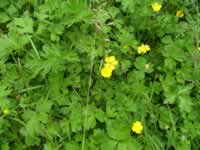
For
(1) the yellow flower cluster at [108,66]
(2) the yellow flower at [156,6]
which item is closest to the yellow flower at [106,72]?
(1) the yellow flower cluster at [108,66]

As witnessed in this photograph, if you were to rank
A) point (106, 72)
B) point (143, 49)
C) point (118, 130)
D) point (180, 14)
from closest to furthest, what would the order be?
point (118, 130) → point (106, 72) → point (143, 49) → point (180, 14)

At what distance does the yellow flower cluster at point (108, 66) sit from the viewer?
2502 millimetres

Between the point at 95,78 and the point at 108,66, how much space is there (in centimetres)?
14

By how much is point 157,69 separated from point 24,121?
37.9 inches

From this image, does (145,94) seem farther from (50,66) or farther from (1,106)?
(1,106)

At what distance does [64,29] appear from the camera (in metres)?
2.64

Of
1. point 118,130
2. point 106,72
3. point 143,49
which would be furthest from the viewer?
point 143,49

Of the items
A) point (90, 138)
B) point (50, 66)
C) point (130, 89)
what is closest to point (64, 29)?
point (50, 66)

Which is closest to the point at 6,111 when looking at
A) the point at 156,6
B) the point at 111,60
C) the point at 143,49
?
the point at 111,60

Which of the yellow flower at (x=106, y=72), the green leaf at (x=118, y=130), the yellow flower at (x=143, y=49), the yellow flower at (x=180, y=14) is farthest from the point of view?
the yellow flower at (x=180, y=14)

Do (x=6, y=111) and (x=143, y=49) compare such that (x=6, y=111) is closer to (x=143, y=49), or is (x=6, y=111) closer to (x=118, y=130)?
(x=118, y=130)

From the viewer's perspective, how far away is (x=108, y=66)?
252 cm

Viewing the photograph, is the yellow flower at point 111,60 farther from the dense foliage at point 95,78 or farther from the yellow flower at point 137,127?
the yellow flower at point 137,127

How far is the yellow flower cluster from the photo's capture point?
2.50 meters
